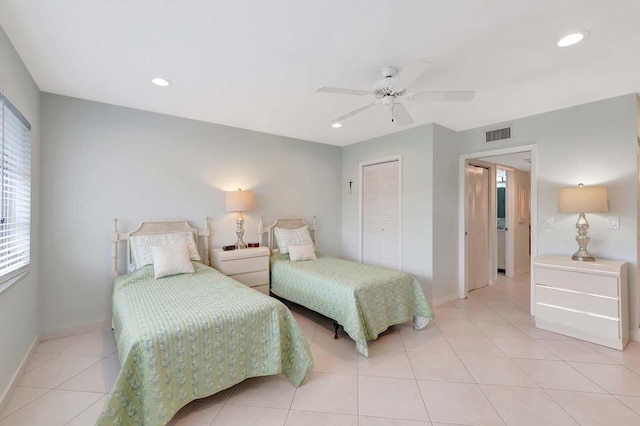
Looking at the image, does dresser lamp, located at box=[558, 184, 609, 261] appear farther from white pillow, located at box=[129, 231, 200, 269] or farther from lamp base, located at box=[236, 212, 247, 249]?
white pillow, located at box=[129, 231, 200, 269]

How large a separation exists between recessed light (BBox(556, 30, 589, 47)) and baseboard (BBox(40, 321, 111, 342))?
15.2 feet

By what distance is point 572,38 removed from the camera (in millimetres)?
1856

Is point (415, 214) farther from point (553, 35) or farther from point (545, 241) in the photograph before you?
point (553, 35)

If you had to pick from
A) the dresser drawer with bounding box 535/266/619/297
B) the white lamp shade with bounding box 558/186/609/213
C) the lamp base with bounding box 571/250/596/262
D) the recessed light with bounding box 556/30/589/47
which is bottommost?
the dresser drawer with bounding box 535/266/619/297

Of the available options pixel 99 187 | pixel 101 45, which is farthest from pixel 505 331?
pixel 99 187

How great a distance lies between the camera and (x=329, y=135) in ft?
14.0

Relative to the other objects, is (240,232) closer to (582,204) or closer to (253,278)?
(253,278)

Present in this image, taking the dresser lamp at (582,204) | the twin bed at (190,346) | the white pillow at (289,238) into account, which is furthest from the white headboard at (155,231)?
the dresser lamp at (582,204)

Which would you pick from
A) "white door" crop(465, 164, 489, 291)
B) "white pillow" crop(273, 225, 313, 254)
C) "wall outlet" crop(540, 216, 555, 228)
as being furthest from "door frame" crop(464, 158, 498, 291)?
"white pillow" crop(273, 225, 313, 254)

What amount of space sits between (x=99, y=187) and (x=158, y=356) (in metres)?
2.25

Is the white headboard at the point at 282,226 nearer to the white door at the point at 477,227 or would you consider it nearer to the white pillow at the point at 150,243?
the white pillow at the point at 150,243

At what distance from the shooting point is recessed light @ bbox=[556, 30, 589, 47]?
5.93 ft

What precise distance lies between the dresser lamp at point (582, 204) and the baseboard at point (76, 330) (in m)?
4.91

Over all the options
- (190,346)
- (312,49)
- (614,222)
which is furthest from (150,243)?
(614,222)
